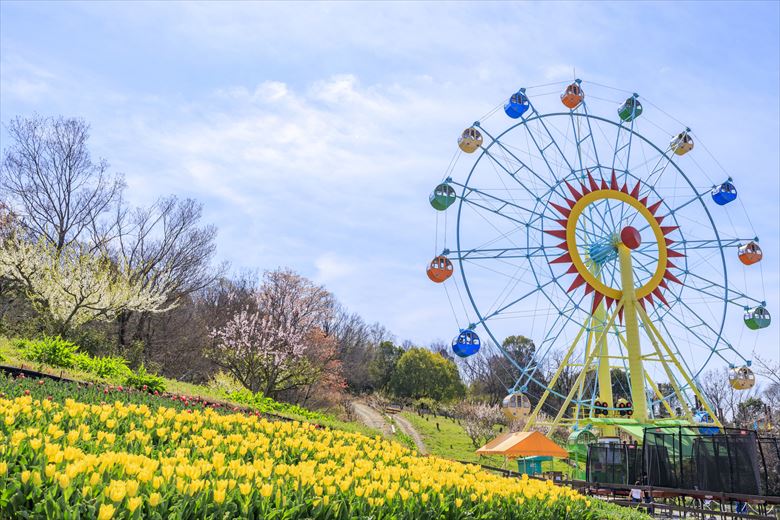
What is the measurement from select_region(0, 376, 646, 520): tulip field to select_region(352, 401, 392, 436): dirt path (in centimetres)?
2738

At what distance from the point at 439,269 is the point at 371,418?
2386 cm

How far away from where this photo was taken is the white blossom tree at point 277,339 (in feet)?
101

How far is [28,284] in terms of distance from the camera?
22.8 m

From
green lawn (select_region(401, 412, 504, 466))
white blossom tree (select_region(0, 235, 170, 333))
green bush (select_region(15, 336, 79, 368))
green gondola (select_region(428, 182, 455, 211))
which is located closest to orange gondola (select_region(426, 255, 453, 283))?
green gondola (select_region(428, 182, 455, 211))

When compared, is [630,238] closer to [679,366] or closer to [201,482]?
[679,366]

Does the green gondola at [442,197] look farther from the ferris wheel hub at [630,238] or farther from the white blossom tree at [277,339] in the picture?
the white blossom tree at [277,339]

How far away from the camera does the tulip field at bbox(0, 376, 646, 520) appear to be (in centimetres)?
302

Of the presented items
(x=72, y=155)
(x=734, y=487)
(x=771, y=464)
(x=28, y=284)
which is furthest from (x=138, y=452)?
(x=72, y=155)

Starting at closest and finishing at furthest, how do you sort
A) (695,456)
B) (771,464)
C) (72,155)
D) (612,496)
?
(695,456), (612,496), (771,464), (72,155)

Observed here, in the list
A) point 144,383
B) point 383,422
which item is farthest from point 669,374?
point 383,422

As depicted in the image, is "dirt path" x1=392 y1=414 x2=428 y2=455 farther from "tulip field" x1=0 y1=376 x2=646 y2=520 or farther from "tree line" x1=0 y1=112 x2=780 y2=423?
"tulip field" x1=0 y1=376 x2=646 y2=520

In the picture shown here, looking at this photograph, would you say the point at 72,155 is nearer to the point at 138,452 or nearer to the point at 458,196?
the point at 458,196

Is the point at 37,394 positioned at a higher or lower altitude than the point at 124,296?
lower

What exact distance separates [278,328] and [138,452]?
3023 cm
